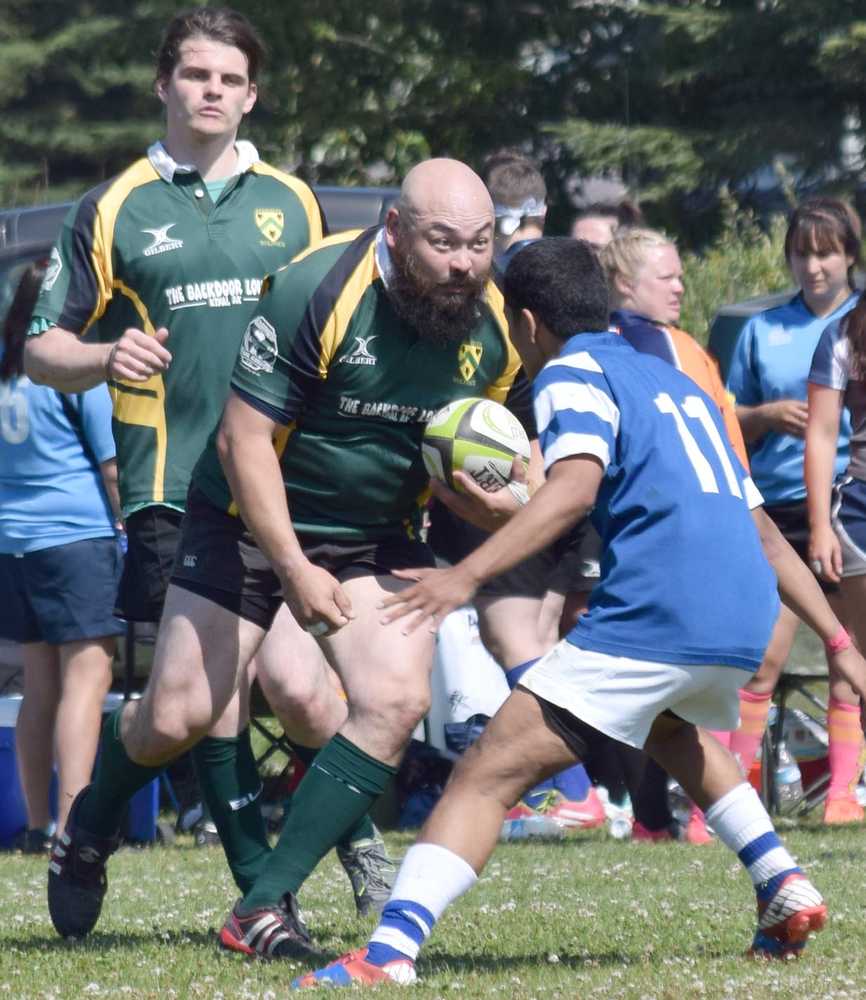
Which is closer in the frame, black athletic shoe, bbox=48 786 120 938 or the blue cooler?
black athletic shoe, bbox=48 786 120 938

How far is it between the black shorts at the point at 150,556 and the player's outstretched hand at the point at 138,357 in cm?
83

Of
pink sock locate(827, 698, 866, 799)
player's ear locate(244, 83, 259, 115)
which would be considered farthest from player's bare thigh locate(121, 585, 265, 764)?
pink sock locate(827, 698, 866, 799)

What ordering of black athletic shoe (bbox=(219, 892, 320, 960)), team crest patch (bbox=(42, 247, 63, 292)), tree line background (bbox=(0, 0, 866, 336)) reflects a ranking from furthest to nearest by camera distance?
1. tree line background (bbox=(0, 0, 866, 336))
2. team crest patch (bbox=(42, 247, 63, 292))
3. black athletic shoe (bbox=(219, 892, 320, 960))

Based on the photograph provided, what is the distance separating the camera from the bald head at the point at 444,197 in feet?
16.7

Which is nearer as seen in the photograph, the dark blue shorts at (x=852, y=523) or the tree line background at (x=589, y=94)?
the dark blue shorts at (x=852, y=523)

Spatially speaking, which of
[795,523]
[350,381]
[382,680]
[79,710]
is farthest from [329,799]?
[795,523]

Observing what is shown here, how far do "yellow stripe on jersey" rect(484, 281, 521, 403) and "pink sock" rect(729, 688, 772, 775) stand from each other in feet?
10.8

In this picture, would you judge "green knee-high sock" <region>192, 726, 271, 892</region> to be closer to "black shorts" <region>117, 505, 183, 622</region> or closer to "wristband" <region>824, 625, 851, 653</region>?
"black shorts" <region>117, 505, 183, 622</region>

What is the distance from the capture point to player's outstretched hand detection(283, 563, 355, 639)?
501cm

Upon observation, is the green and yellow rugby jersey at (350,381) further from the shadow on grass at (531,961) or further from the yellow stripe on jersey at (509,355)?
the shadow on grass at (531,961)

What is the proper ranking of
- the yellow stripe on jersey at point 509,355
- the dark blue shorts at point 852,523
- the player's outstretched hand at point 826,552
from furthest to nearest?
the player's outstretched hand at point 826,552 → the dark blue shorts at point 852,523 → the yellow stripe on jersey at point 509,355

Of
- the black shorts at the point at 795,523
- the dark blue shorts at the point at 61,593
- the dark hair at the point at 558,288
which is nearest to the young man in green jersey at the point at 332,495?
the dark hair at the point at 558,288

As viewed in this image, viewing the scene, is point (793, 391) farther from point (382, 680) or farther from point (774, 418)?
point (382, 680)

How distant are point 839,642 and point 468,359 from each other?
344 centimetres
